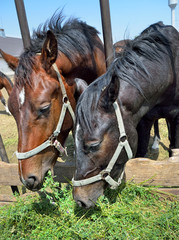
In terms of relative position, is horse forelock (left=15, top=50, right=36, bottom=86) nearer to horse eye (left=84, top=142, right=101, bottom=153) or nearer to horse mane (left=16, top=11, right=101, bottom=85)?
horse mane (left=16, top=11, right=101, bottom=85)

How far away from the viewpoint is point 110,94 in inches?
54.7

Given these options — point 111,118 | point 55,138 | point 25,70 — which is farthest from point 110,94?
point 25,70

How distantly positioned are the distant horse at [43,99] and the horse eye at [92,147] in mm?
439

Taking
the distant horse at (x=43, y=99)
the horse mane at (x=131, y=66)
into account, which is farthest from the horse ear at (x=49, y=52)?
the horse mane at (x=131, y=66)

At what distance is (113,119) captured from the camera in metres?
1.46

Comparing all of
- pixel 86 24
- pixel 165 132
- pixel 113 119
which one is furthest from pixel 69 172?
pixel 165 132

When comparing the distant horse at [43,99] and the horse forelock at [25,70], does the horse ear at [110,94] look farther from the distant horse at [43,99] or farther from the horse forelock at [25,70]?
the horse forelock at [25,70]

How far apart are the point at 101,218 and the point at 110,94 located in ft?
A: 3.56

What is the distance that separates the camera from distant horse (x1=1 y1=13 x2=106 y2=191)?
1.61m

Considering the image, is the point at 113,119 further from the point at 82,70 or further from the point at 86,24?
the point at 86,24

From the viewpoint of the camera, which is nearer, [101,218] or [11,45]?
[101,218]

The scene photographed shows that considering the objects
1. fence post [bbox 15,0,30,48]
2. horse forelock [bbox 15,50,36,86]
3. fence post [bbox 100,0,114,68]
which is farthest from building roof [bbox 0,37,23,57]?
horse forelock [bbox 15,50,36,86]

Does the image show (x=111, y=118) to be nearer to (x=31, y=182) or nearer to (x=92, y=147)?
(x=92, y=147)

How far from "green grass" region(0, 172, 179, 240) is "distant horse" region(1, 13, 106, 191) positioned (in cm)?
22
